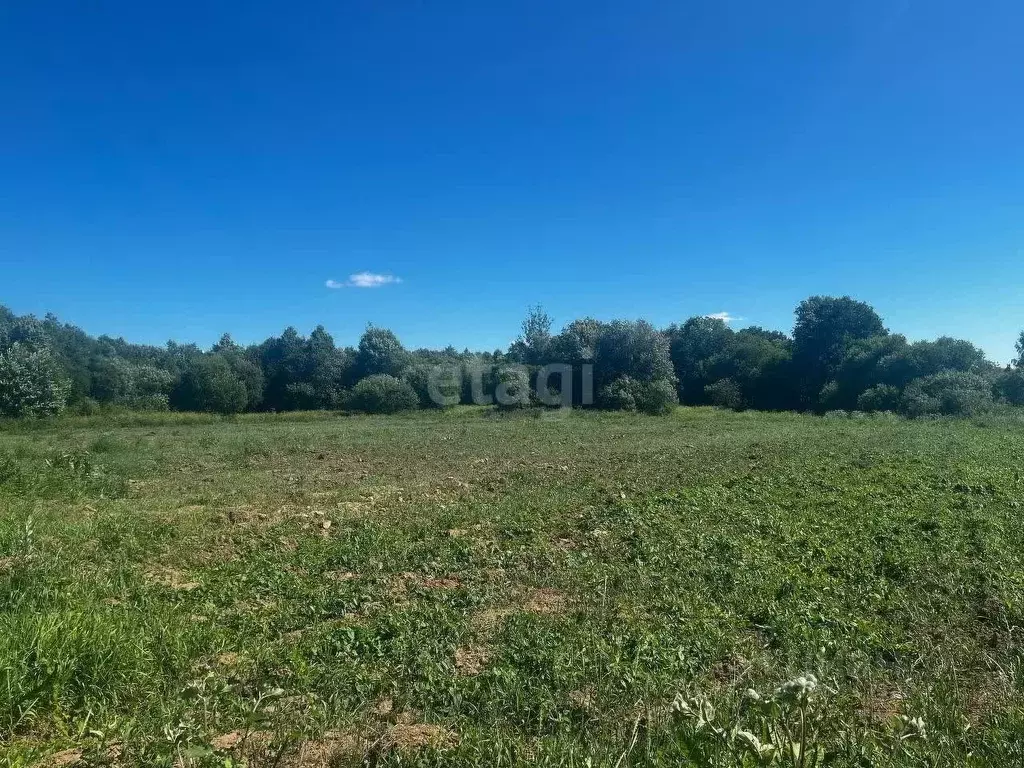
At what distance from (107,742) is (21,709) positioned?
25.3 inches

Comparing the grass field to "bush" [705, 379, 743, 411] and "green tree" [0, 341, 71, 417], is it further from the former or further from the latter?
"bush" [705, 379, 743, 411]

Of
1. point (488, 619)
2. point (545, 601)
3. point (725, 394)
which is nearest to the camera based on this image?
point (488, 619)

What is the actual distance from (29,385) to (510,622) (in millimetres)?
36841

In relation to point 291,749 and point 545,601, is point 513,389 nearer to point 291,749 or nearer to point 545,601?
point 545,601

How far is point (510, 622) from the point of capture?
4.91 m

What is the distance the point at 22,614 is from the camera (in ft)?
14.0

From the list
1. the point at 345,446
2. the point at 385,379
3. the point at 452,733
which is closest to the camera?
the point at 452,733

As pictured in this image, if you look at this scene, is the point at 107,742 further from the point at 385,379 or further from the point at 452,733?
the point at 385,379

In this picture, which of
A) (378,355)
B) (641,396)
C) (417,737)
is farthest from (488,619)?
(378,355)

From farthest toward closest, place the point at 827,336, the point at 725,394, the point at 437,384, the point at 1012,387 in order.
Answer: the point at 827,336 < the point at 725,394 < the point at 437,384 < the point at 1012,387

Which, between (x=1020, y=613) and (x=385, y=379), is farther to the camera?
(x=385, y=379)

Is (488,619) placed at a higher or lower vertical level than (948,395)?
lower

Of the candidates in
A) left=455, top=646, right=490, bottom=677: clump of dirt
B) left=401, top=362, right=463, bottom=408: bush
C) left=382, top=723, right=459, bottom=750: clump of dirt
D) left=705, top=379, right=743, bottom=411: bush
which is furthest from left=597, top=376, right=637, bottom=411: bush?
left=382, top=723, right=459, bottom=750: clump of dirt

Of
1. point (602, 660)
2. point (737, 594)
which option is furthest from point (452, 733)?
point (737, 594)
